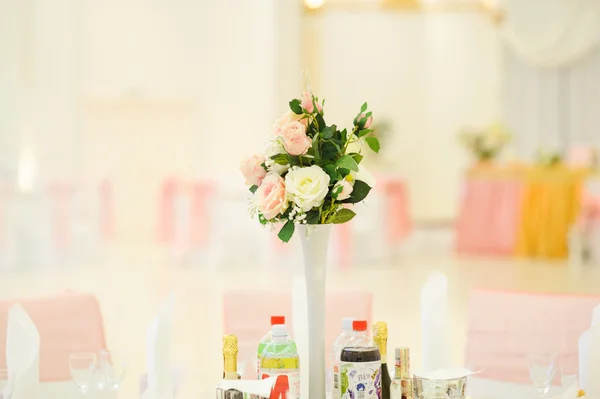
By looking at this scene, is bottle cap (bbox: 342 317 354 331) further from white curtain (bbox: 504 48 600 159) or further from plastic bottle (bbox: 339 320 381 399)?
Answer: white curtain (bbox: 504 48 600 159)

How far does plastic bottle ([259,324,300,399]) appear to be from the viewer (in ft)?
6.11

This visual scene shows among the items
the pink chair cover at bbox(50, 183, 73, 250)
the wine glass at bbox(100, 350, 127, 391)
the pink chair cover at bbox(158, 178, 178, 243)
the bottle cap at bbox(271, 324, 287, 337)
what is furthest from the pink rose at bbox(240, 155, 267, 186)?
the pink chair cover at bbox(50, 183, 73, 250)

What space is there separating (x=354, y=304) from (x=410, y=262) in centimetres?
716

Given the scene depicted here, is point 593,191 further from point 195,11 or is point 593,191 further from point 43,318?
point 43,318

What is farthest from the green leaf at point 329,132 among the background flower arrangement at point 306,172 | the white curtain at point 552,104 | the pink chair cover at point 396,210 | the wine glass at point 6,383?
the white curtain at point 552,104

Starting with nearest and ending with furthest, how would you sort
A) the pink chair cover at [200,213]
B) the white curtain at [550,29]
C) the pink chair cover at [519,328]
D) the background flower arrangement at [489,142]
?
the pink chair cover at [519,328] < the pink chair cover at [200,213] < the background flower arrangement at [489,142] < the white curtain at [550,29]

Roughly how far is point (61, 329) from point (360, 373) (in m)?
1.09

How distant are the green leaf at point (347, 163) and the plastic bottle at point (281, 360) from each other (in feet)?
1.18

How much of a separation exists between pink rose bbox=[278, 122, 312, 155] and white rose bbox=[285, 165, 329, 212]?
4 centimetres

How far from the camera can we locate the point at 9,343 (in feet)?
6.57

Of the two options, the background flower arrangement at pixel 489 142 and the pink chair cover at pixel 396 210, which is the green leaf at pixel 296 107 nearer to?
the pink chair cover at pixel 396 210

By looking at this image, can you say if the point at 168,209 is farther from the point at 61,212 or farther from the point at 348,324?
the point at 348,324

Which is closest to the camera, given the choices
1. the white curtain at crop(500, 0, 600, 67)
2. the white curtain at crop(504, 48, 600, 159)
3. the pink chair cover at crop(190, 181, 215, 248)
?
the pink chair cover at crop(190, 181, 215, 248)

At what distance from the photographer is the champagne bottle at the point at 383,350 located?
1.90 m
